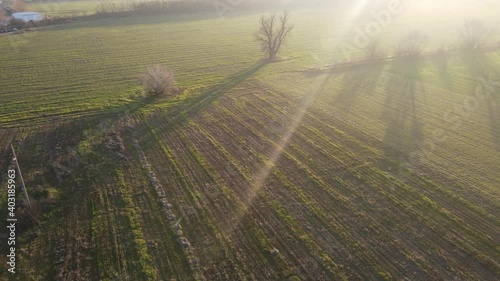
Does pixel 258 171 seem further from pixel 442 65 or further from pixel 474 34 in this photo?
pixel 474 34

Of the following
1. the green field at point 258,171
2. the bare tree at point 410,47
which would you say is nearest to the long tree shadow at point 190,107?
the green field at point 258,171

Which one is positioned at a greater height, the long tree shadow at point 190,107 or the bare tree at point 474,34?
the bare tree at point 474,34

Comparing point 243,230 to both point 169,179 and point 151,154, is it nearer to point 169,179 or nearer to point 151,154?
point 169,179

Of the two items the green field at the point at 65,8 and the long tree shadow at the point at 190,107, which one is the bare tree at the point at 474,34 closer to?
the long tree shadow at the point at 190,107

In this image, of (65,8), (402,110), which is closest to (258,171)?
(402,110)

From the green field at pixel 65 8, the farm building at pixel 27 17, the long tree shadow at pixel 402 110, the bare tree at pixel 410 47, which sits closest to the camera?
the long tree shadow at pixel 402 110

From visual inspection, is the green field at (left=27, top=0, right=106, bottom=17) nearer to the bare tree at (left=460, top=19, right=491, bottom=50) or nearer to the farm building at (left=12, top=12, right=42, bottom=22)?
the farm building at (left=12, top=12, right=42, bottom=22)

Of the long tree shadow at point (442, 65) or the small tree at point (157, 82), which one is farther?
the long tree shadow at point (442, 65)
